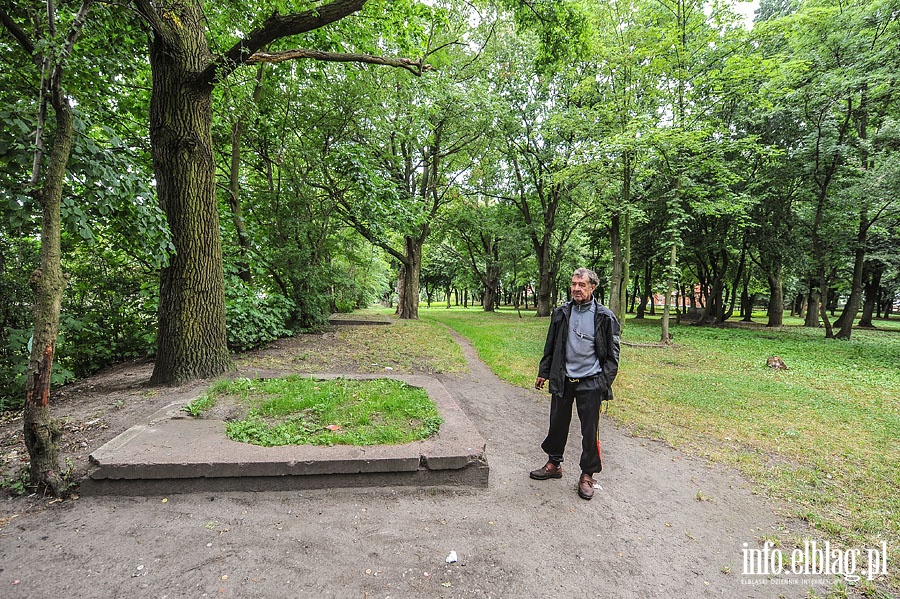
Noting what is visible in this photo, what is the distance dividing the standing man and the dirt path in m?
0.33

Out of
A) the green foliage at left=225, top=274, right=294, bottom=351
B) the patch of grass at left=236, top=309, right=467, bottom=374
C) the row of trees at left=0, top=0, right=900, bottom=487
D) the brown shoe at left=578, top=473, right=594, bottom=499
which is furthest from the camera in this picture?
the green foliage at left=225, top=274, right=294, bottom=351

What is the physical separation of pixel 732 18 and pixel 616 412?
43.3ft

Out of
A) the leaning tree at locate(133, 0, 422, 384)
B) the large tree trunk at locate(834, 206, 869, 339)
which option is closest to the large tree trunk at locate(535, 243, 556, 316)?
the large tree trunk at locate(834, 206, 869, 339)

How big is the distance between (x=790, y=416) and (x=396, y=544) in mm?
6574

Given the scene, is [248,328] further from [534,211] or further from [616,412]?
[534,211]

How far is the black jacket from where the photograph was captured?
3.43 m

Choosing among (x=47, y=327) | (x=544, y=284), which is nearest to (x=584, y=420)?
(x=47, y=327)

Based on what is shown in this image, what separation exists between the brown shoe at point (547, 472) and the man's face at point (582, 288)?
1.70 meters

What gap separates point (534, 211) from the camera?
24422 millimetres

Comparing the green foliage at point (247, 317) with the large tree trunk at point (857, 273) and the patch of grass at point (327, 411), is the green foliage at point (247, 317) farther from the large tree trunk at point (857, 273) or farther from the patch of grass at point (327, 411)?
the large tree trunk at point (857, 273)

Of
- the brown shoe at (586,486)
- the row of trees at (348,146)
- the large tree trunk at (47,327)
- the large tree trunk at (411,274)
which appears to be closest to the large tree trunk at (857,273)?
the row of trees at (348,146)

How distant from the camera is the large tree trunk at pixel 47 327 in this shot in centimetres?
277

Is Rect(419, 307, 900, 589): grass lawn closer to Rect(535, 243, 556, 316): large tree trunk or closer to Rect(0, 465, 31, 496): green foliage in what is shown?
Rect(0, 465, 31, 496): green foliage

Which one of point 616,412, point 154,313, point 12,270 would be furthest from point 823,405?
point 12,270
